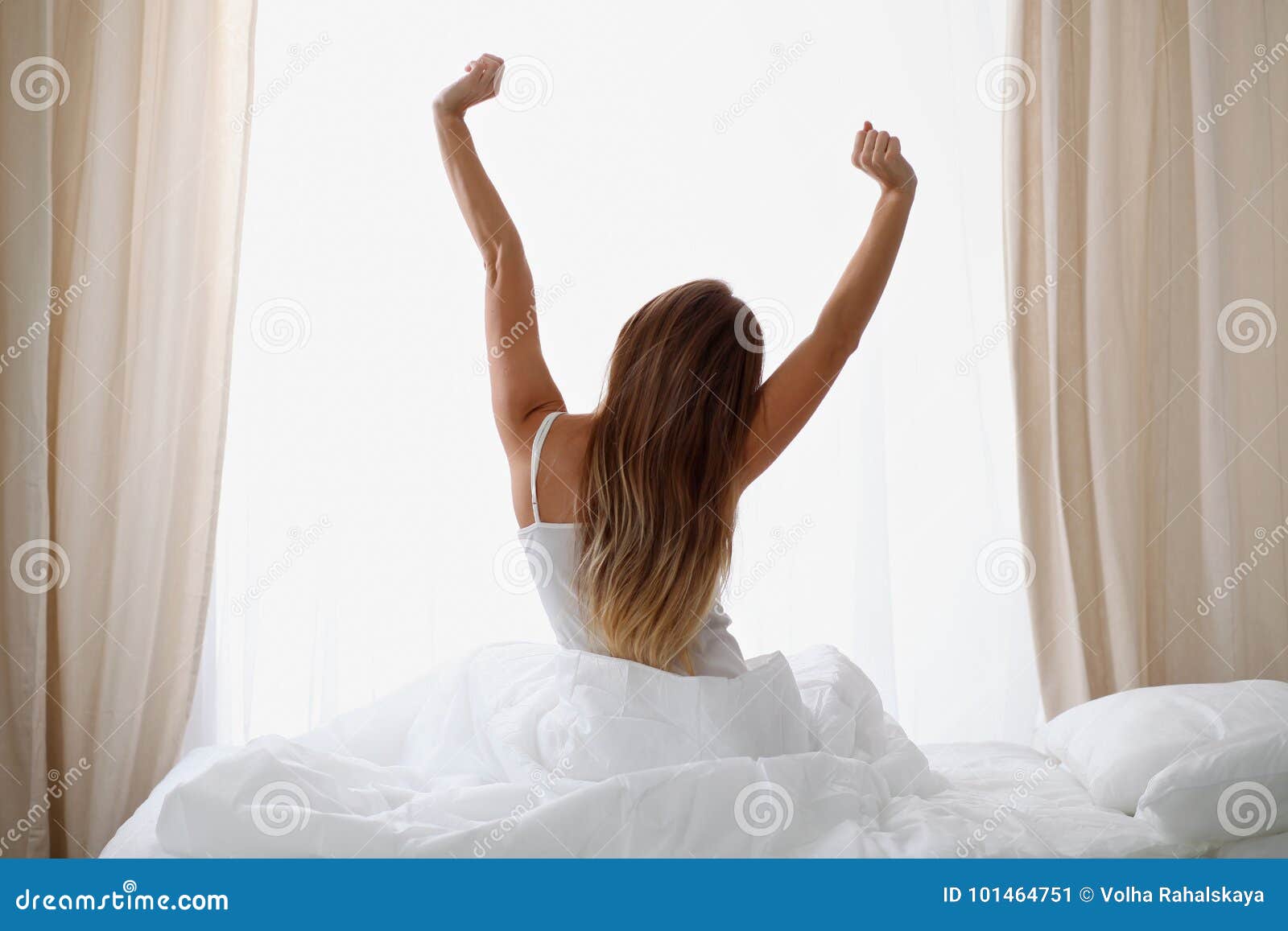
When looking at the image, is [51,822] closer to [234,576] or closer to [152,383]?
[234,576]

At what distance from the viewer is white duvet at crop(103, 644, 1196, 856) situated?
1.16 metres

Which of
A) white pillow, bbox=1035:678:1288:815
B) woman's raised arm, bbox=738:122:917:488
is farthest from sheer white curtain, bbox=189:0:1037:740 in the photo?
woman's raised arm, bbox=738:122:917:488

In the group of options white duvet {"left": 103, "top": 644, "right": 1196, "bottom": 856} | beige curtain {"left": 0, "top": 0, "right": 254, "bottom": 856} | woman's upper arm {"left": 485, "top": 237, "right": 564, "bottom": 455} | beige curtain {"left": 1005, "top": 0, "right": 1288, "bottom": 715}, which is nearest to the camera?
white duvet {"left": 103, "top": 644, "right": 1196, "bottom": 856}

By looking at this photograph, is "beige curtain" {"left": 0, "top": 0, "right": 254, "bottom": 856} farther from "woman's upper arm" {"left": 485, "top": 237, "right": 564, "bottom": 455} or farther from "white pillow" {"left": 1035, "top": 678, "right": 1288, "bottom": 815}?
"white pillow" {"left": 1035, "top": 678, "right": 1288, "bottom": 815}

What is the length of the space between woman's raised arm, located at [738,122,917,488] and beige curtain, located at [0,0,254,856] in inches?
60.7

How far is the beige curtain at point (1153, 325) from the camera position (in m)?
2.47

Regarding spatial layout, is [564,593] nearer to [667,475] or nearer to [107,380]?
[667,475]

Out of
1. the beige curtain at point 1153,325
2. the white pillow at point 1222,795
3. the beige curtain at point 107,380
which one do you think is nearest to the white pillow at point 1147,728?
the white pillow at point 1222,795

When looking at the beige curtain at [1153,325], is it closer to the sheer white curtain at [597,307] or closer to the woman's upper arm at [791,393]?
the sheer white curtain at [597,307]

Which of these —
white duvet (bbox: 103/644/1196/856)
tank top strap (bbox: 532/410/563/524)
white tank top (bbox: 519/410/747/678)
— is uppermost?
tank top strap (bbox: 532/410/563/524)

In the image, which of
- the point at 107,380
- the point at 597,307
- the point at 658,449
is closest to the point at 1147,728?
the point at 658,449

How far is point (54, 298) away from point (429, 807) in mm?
1785

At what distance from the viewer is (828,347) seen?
1452 millimetres

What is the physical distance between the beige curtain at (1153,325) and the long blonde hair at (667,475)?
1321 mm
